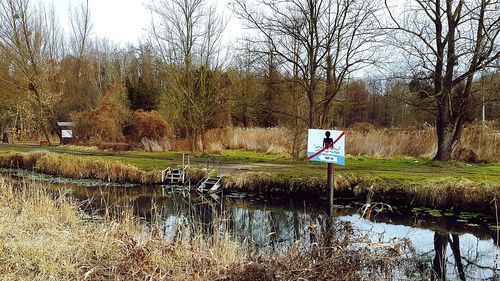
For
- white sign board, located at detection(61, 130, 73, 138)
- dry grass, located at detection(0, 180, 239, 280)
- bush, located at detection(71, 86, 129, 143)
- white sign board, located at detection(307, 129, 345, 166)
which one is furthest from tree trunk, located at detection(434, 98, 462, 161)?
white sign board, located at detection(61, 130, 73, 138)

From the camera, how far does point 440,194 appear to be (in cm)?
1009

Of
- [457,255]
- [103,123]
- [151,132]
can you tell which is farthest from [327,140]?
[103,123]

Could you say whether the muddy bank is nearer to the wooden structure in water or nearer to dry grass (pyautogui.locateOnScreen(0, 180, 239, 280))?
the wooden structure in water

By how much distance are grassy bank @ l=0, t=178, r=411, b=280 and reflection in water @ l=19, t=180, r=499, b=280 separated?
1.03ft

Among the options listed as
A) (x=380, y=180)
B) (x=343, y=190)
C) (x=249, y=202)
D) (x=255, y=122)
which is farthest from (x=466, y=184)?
(x=255, y=122)

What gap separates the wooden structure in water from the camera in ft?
42.6

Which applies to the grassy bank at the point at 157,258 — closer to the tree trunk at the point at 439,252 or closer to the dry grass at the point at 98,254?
the dry grass at the point at 98,254

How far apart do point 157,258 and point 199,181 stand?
8750 millimetres

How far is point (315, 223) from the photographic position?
8266mm

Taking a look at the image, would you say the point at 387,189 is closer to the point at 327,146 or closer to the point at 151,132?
the point at 327,146

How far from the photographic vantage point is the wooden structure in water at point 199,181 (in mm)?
12992

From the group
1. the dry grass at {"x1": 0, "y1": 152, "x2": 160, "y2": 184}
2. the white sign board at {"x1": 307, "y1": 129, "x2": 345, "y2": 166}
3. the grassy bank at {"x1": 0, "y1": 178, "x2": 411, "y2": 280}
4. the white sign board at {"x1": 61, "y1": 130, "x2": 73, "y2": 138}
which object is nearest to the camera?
the grassy bank at {"x1": 0, "y1": 178, "x2": 411, "y2": 280}

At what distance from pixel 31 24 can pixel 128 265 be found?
92.9 ft

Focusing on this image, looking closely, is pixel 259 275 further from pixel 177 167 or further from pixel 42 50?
pixel 42 50
